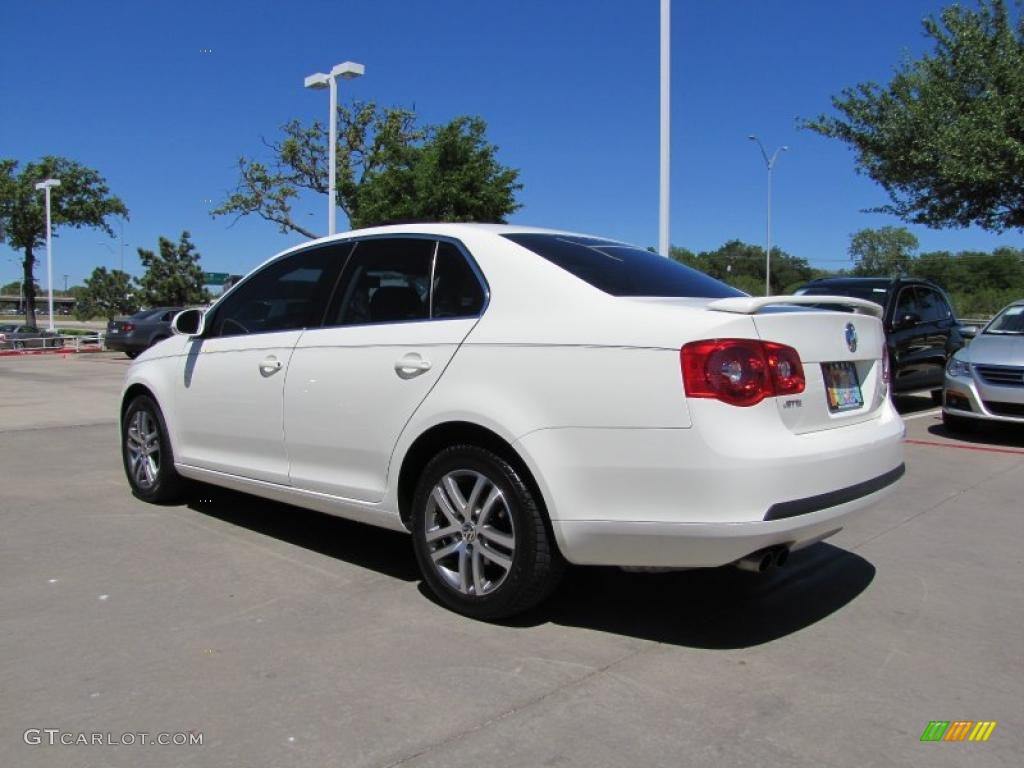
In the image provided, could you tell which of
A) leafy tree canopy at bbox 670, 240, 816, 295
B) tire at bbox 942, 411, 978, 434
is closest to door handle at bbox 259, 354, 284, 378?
tire at bbox 942, 411, 978, 434

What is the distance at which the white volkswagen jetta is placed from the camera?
10.1 ft

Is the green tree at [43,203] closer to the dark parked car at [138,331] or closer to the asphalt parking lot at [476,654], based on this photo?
the dark parked car at [138,331]

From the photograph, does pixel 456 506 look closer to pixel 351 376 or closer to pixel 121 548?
pixel 351 376

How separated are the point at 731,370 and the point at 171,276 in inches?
2506

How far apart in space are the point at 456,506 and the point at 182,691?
1.26 meters

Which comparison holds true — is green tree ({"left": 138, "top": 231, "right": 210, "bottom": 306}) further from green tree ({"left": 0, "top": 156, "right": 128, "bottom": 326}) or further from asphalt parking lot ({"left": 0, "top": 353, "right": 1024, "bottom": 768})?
asphalt parking lot ({"left": 0, "top": 353, "right": 1024, "bottom": 768})

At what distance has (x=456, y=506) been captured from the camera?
3656 millimetres

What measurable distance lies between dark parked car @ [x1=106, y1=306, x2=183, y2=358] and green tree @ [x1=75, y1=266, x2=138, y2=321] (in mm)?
59971

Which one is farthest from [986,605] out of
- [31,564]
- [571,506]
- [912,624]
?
[31,564]

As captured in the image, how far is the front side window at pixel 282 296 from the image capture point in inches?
179

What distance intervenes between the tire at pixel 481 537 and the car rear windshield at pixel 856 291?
26.5 feet

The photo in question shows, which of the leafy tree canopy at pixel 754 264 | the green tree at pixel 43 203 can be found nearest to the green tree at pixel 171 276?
the green tree at pixel 43 203

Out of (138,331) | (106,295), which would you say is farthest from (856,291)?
(106,295)

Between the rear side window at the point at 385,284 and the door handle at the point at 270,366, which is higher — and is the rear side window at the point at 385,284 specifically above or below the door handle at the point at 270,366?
above
